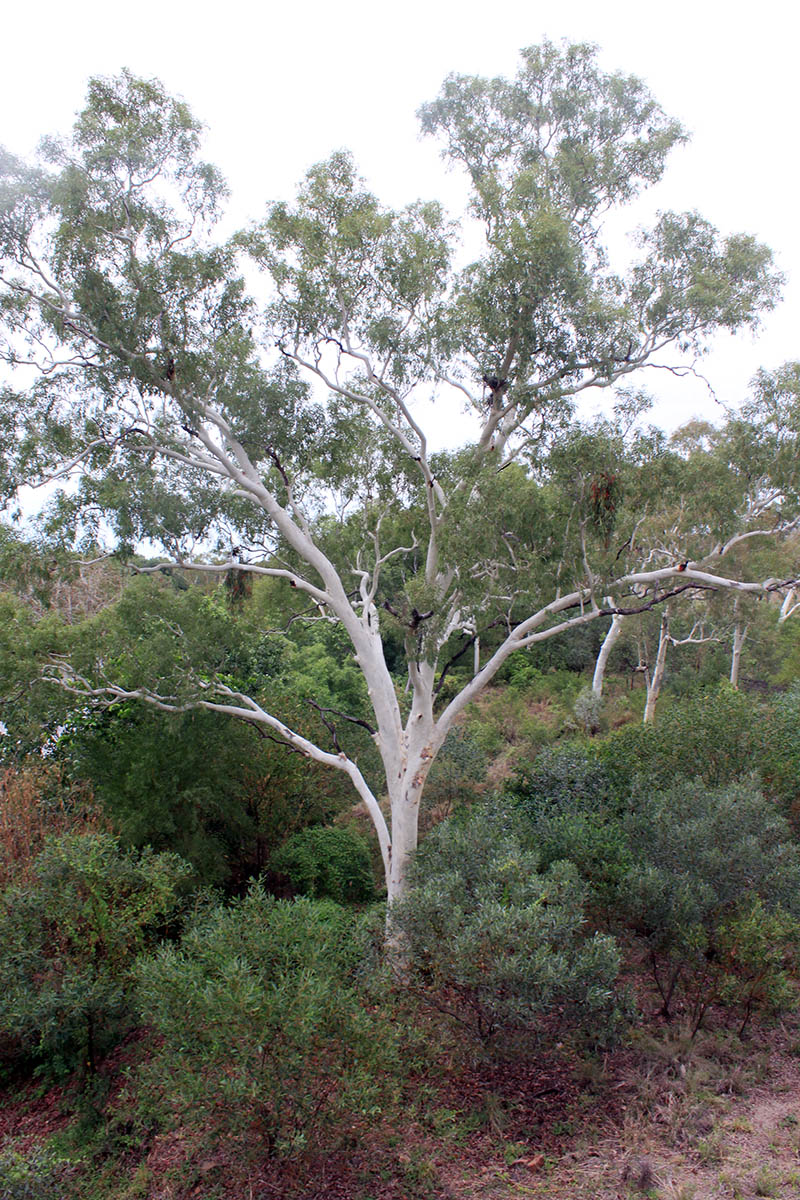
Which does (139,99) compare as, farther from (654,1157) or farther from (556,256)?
(654,1157)

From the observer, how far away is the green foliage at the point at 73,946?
700 centimetres

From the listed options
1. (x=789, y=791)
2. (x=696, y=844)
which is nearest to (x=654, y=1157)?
(x=696, y=844)

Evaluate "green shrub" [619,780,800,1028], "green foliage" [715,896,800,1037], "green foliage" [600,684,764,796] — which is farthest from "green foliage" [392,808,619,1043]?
"green foliage" [600,684,764,796]

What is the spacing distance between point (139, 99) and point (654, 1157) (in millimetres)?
11977

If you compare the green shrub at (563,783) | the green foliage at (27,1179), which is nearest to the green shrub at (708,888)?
the green shrub at (563,783)

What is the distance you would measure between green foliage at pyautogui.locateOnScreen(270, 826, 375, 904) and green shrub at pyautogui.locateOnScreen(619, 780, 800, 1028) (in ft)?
17.1

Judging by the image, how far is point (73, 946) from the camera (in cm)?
742

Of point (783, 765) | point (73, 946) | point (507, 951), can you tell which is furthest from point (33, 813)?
point (783, 765)

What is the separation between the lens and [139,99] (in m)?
9.44

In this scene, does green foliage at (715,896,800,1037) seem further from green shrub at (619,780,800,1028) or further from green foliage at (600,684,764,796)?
green foliage at (600,684,764,796)

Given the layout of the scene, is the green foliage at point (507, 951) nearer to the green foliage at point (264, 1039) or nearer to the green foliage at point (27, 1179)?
the green foliage at point (264, 1039)

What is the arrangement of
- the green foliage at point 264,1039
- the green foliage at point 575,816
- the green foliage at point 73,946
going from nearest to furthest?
the green foliage at point 264,1039 < the green foliage at point 73,946 < the green foliage at point 575,816

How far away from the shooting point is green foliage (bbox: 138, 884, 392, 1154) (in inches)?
194

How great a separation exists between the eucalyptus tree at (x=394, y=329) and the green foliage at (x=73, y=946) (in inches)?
101
